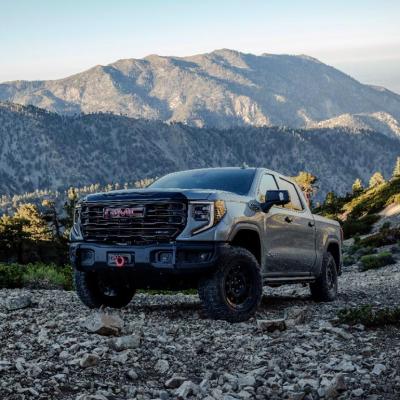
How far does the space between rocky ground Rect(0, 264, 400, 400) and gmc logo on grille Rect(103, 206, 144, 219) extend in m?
1.42

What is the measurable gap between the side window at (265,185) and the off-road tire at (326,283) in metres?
2.33

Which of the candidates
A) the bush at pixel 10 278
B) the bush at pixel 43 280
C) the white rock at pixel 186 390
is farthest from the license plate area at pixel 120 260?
the bush at pixel 43 280

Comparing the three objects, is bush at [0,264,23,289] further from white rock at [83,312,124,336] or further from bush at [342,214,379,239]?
bush at [342,214,379,239]

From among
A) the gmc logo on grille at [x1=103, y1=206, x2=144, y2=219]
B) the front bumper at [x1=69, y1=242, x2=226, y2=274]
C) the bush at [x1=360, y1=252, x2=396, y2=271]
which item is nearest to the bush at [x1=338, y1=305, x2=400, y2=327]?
the front bumper at [x1=69, y1=242, x2=226, y2=274]

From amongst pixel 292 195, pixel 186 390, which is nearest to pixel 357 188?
pixel 292 195

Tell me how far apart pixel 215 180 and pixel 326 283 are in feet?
11.4

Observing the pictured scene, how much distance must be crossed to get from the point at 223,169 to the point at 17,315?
391 cm

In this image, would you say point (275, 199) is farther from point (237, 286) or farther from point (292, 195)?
point (292, 195)

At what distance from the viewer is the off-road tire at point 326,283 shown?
454 inches

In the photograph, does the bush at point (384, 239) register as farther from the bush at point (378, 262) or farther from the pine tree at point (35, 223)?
the pine tree at point (35, 223)

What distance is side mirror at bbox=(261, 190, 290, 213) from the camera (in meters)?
8.92

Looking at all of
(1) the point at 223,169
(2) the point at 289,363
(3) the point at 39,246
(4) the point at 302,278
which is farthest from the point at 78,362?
(3) the point at 39,246

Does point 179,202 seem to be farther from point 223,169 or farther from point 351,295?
point 351,295

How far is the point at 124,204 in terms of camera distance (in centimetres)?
840
